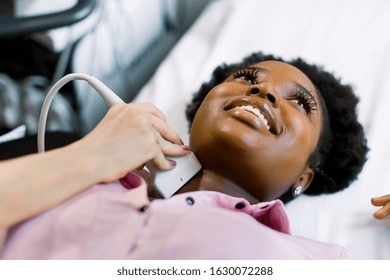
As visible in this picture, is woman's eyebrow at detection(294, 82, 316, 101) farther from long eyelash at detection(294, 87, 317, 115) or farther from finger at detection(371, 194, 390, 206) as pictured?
finger at detection(371, 194, 390, 206)

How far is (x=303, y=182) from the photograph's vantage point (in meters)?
1.12

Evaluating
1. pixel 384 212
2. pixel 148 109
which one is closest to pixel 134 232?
pixel 148 109

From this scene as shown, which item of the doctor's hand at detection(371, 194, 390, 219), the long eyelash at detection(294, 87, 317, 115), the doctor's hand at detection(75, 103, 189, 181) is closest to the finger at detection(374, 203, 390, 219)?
the doctor's hand at detection(371, 194, 390, 219)

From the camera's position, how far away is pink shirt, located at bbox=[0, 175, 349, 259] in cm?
79

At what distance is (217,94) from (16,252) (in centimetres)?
49

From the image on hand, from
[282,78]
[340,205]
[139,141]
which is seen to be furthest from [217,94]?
[340,205]

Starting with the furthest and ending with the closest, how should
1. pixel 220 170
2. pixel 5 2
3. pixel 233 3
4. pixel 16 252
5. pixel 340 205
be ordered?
pixel 233 3
pixel 5 2
pixel 340 205
pixel 220 170
pixel 16 252

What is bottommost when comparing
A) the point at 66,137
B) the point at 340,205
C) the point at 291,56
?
the point at 66,137

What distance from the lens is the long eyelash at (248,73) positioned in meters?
1.08

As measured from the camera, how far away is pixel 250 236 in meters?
0.85

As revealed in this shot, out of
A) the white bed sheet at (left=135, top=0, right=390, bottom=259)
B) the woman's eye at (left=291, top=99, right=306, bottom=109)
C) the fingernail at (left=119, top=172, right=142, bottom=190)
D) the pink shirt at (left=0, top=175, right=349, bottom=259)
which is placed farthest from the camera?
the white bed sheet at (left=135, top=0, right=390, bottom=259)

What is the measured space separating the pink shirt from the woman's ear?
230mm

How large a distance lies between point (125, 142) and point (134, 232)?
149 millimetres

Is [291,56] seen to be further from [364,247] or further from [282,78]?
[364,247]
